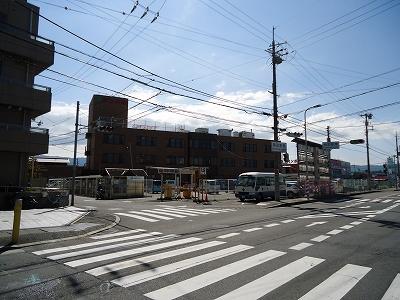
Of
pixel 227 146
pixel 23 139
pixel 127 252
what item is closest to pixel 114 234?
pixel 127 252

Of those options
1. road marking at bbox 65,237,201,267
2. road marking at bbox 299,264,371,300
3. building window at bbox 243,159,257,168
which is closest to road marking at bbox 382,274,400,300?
road marking at bbox 299,264,371,300

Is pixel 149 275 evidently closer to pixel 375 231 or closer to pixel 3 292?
pixel 3 292

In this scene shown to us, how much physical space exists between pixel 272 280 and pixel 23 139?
69.7ft

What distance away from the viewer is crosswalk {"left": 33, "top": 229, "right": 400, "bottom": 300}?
6145 millimetres

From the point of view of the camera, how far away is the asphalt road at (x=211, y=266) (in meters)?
6.06

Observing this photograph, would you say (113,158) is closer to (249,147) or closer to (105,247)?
(249,147)

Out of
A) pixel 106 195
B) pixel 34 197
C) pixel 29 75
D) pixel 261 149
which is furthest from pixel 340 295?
pixel 261 149

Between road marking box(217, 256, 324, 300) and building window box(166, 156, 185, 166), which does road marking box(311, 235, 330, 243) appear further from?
building window box(166, 156, 185, 166)

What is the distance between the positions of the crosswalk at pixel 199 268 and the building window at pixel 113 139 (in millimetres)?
50732

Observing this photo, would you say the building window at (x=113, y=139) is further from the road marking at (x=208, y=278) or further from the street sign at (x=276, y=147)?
the road marking at (x=208, y=278)

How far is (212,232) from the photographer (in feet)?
42.1

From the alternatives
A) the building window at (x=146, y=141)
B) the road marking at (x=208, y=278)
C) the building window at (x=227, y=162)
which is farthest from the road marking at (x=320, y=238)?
the building window at (x=227, y=162)

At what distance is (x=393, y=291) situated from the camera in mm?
6180

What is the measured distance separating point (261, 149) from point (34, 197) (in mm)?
63861
